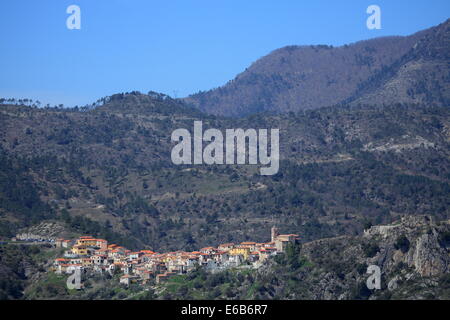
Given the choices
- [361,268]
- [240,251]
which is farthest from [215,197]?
[361,268]

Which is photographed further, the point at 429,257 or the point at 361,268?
the point at 361,268

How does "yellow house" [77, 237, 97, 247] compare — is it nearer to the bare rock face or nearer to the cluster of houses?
the cluster of houses

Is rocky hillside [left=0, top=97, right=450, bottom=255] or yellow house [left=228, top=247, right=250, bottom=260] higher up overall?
rocky hillside [left=0, top=97, right=450, bottom=255]

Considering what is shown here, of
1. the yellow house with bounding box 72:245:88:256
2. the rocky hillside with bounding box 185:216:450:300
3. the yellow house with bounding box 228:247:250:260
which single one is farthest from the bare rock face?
the yellow house with bounding box 72:245:88:256

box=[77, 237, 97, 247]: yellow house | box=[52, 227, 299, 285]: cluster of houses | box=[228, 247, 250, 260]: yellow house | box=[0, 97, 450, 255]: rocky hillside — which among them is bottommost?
box=[52, 227, 299, 285]: cluster of houses

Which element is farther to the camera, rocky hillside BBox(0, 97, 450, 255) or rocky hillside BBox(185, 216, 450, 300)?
rocky hillside BBox(0, 97, 450, 255)

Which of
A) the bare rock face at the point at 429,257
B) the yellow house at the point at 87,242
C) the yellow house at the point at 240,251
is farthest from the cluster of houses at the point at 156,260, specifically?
the bare rock face at the point at 429,257

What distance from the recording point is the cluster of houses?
381 feet

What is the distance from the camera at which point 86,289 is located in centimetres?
11306

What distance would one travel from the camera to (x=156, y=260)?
120312 millimetres

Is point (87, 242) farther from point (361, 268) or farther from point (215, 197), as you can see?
point (215, 197)

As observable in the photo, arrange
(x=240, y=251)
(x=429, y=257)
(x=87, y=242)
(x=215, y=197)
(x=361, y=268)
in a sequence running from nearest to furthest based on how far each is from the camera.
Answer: (x=429, y=257)
(x=361, y=268)
(x=240, y=251)
(x=87, y=242)
(x=215, y=197)

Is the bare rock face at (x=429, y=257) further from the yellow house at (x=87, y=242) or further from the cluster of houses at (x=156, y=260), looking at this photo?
the yellow house at (x=87, y=242)
